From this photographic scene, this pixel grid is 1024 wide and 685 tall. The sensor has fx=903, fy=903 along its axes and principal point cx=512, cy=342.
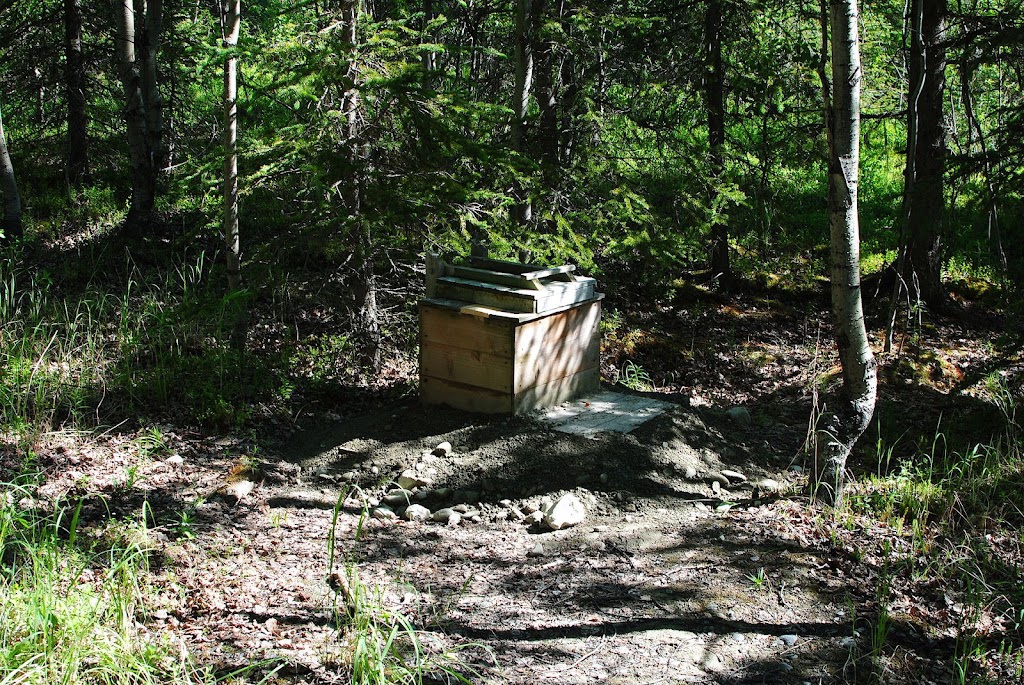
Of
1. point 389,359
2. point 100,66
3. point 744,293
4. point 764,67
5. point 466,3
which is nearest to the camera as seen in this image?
point 389,359

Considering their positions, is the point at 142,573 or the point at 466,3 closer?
the point at 142,573

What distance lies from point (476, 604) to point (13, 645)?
193 cm

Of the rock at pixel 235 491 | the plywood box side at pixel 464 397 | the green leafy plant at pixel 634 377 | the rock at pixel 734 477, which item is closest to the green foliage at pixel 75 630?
the rock at pixel 235 491

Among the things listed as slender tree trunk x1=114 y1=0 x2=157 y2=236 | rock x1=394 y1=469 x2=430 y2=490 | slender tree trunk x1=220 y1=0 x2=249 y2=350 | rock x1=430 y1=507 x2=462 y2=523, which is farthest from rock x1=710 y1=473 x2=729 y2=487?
slender tree trunk x1=114 y1=0 x2=157 y2=236

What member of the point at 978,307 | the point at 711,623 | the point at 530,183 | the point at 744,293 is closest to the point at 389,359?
the point at 530,183

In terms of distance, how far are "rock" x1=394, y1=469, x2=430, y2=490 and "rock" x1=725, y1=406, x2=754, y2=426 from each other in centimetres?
283

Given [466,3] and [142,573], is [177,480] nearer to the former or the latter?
[142,573]

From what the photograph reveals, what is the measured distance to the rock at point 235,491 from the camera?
5.50 meters

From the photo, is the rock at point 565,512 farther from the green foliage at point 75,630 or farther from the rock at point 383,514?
the green foliage at point 75,630

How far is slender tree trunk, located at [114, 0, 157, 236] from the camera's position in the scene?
33.9 ft

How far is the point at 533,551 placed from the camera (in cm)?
498

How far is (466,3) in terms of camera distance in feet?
33.8

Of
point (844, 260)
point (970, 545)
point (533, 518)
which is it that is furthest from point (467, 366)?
point (970, 545)

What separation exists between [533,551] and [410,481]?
1153 mm
